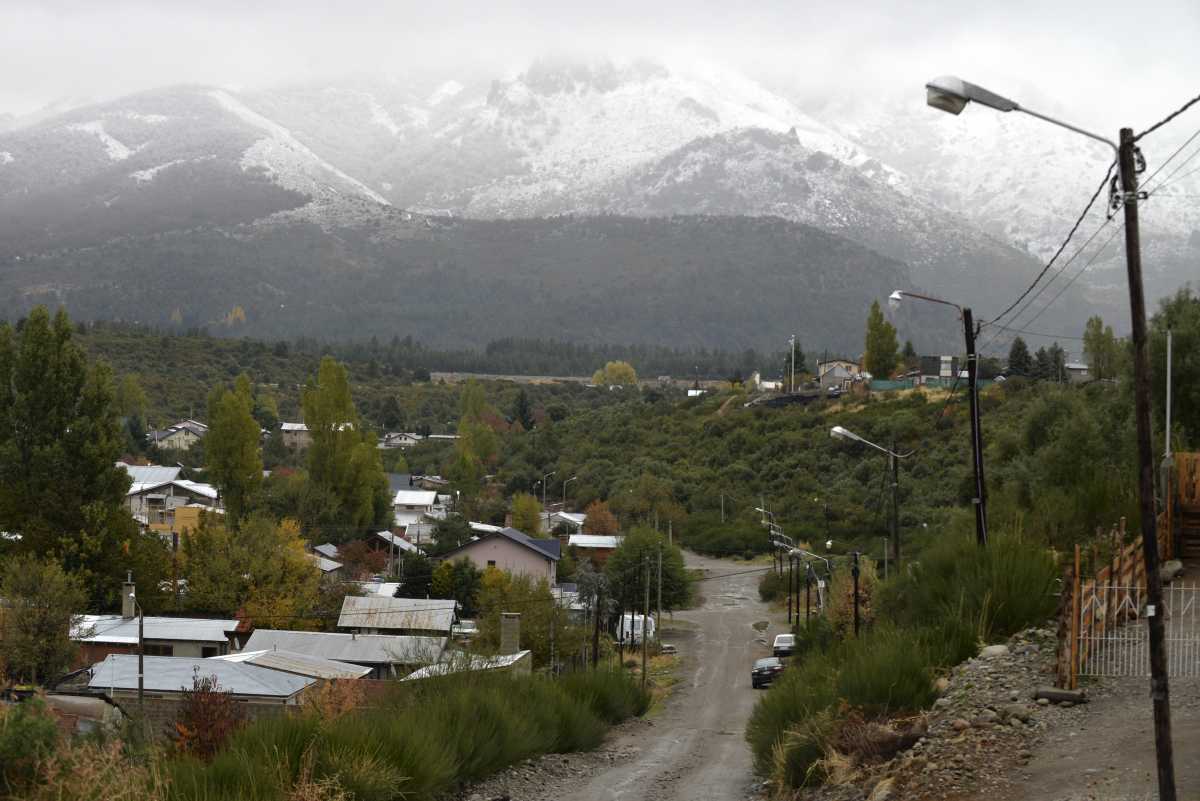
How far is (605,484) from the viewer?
84.7 m

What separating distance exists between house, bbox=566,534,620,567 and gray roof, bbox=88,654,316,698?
3319cm

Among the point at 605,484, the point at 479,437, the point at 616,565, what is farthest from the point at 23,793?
the point at 479,437

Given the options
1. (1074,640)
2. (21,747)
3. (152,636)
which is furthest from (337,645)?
(1074,640)

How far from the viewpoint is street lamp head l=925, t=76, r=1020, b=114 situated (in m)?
10.5

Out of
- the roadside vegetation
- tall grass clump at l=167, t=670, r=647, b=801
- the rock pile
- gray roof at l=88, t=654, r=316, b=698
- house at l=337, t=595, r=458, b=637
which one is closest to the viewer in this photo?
the roadside vegetation

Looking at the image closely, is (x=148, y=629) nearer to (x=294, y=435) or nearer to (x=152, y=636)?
(x=152, y=636)

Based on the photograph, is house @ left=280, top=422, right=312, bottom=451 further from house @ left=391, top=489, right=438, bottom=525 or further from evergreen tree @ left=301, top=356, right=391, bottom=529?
evergreen tree @ left=301, top=356, right=391, bottom=529

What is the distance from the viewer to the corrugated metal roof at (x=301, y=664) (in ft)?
93.9

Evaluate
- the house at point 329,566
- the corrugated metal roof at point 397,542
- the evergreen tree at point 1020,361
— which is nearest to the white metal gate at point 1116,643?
the house at point 329,566

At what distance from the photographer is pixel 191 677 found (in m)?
26.6

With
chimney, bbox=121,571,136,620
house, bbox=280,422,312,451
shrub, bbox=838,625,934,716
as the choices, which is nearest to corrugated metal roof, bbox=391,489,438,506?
house, bbox=280,422,312,451

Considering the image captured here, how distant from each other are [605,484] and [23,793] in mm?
73075

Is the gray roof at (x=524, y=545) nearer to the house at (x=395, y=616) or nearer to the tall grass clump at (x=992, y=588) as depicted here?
the house at (x=395, y=616)

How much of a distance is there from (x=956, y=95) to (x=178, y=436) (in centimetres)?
10292
